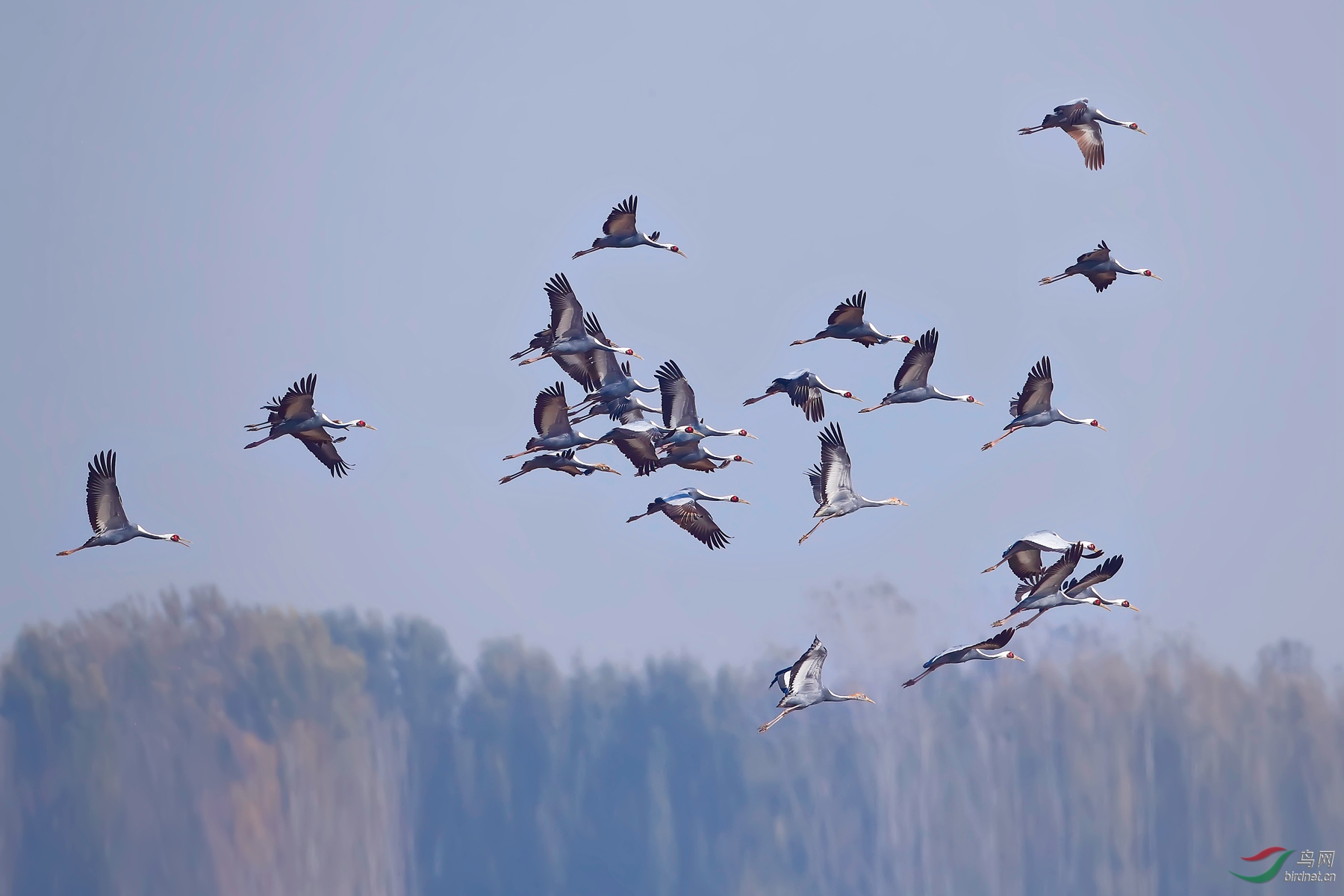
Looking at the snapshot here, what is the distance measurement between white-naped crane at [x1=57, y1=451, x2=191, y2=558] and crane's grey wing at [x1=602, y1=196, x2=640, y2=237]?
11.0m

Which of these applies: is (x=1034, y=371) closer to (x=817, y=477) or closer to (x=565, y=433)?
(x=817, y=477)

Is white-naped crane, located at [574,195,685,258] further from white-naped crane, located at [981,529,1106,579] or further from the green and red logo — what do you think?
the green and red logo

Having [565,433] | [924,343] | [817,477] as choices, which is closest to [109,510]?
[565,433]

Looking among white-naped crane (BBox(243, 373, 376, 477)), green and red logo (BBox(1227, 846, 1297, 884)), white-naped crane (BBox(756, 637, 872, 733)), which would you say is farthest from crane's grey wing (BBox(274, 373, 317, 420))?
green and red logo (BBox(1227, 846, 1297, 884))

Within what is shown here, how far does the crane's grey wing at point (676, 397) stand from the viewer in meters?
39.1

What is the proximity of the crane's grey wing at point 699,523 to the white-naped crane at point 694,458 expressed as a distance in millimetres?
1507

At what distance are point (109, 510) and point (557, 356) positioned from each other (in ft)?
31.0

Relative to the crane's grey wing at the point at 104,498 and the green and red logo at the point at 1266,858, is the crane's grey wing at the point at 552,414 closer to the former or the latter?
the crane's grey wing at the point at 104,498

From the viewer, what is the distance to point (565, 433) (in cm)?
3891

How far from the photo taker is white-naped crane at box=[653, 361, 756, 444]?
39094 millimetres

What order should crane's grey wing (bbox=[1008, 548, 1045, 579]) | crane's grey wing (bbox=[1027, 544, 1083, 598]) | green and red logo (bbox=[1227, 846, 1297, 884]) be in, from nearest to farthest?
crane's grey wing (bbox=[1027, 544, 1083, 598]) < crane's grey wing (bbox=[1008, 548, 1045, 579]) < green and red logo (bbox=[1227, 846, 1297, 884])

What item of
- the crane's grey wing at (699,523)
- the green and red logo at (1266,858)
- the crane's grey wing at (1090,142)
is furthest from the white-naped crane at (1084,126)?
the green and red logo at (1266,858)

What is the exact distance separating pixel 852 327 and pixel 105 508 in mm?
15337

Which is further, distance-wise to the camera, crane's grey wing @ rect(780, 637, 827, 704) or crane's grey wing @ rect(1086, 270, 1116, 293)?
crane's grey wing @ rect(1086, 270, 1116, 293)
